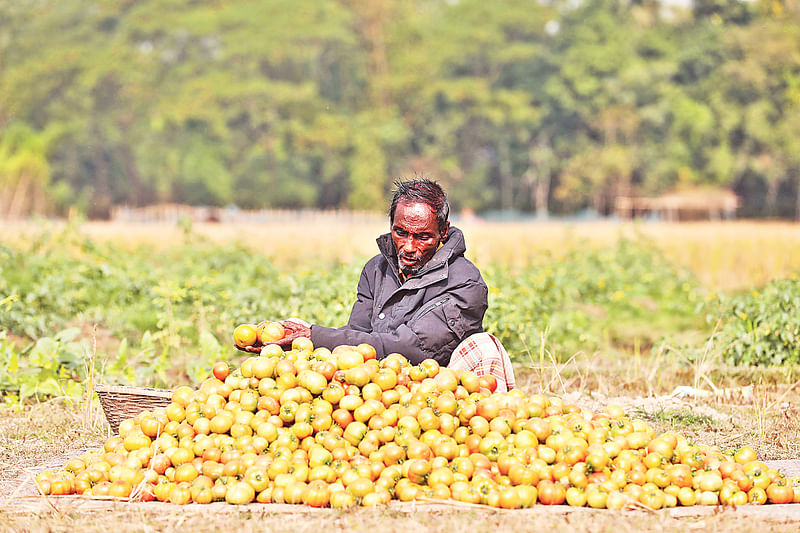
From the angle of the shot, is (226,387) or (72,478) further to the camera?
(226,387)

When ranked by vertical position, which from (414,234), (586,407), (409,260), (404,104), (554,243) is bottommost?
(586,407)

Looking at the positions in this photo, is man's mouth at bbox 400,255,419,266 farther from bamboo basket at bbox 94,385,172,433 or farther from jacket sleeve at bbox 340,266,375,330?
bamboo basket at bbox 94,385,172,433

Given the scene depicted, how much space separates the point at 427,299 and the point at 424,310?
3.1 inches

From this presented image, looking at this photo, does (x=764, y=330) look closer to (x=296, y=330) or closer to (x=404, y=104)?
(x=296, y=330)

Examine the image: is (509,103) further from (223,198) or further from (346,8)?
(223,198)

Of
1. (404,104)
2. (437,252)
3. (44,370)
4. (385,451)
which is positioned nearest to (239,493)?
(385,451)

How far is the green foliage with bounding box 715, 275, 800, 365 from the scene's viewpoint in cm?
688

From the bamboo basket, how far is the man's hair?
1434 millimetres

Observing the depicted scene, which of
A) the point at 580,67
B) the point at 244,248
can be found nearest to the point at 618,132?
the point at 580,67

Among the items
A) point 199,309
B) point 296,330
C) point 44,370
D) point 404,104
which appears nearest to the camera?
point 296,330

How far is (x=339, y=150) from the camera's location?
48.6m

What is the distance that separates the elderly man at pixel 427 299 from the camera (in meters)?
4.11

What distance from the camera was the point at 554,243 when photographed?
57.9 feet

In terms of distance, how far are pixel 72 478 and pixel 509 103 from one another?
47.2 m
